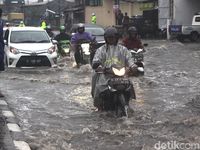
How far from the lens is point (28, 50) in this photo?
56.6 feet

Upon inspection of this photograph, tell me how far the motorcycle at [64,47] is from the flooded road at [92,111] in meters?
3.14

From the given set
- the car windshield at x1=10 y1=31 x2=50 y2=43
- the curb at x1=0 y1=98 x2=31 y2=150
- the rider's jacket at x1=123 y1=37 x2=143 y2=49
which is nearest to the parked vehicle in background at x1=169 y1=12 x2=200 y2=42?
the car windshield at x1=10 y1=31 x2=50 y2=43

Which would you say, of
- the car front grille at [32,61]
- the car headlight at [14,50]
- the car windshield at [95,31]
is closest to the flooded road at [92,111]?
the car front grille at [32,61]

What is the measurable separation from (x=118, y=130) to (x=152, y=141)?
35.2 inches

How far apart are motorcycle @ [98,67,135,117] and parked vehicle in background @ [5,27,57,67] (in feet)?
27.8

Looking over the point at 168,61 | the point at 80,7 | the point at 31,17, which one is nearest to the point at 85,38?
the point at 168,61

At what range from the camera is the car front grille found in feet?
56.7

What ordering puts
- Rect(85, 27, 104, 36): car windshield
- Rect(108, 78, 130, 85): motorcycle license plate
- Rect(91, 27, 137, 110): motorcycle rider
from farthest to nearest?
Rect(85, 27, 104, 36): car windshield, Rect(91, 27, 137, 110): motorcycle rider, Rect(108, 78, 130, 85): motorcycle license plate

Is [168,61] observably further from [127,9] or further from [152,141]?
[127,9]

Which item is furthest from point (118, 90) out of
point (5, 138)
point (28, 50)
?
point (28, 50)

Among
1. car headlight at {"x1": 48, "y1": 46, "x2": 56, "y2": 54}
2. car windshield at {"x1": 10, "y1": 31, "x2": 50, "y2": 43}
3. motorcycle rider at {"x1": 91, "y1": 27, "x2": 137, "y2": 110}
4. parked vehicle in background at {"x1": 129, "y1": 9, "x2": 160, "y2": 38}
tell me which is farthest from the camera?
parked vehicle in background at {"x1": 129, "y1": 9, "x2": 160, "y2": 38}

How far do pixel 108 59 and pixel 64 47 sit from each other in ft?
39.2

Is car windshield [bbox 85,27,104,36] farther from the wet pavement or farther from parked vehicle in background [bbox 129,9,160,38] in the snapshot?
parked vehicle in background [bbox 129,9,160,38]

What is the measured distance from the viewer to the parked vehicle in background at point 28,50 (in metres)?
17.2
